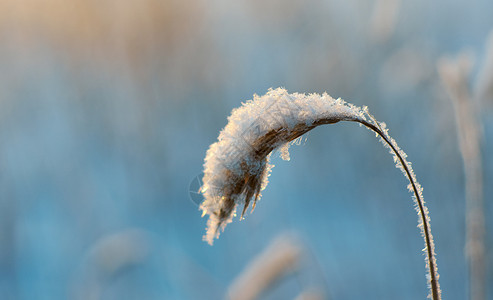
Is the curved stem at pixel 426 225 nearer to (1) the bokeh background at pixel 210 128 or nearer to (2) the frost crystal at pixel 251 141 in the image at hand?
(2) the frost crystal at pixel 251 141

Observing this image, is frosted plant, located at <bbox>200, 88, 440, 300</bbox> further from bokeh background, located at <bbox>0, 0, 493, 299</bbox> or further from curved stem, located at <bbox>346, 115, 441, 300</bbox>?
bokeh background, located at <bbox>0, 0, 493, 299</bbox>

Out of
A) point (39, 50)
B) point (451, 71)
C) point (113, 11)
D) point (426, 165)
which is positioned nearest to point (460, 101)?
point (451, 71)

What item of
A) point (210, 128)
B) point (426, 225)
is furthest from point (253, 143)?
point (210, 128)

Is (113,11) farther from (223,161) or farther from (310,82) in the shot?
(223,161)

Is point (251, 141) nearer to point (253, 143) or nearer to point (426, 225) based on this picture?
point (253, 143)

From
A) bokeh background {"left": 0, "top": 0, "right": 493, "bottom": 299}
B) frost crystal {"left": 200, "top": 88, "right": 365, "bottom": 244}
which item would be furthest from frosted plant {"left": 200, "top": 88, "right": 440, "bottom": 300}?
bokeh background {"left": 0, "top": 0, "right": 493, "bottom": 299}

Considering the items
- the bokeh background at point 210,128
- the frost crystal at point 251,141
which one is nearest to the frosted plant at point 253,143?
the frost crystal at point 251,141

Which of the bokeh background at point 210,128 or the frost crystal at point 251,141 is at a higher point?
the bokeh background at point 210,128

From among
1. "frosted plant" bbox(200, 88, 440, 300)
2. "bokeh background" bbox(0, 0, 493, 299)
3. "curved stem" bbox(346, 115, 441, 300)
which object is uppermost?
"bokeh background" bbox(0, 0, 493, 299)
